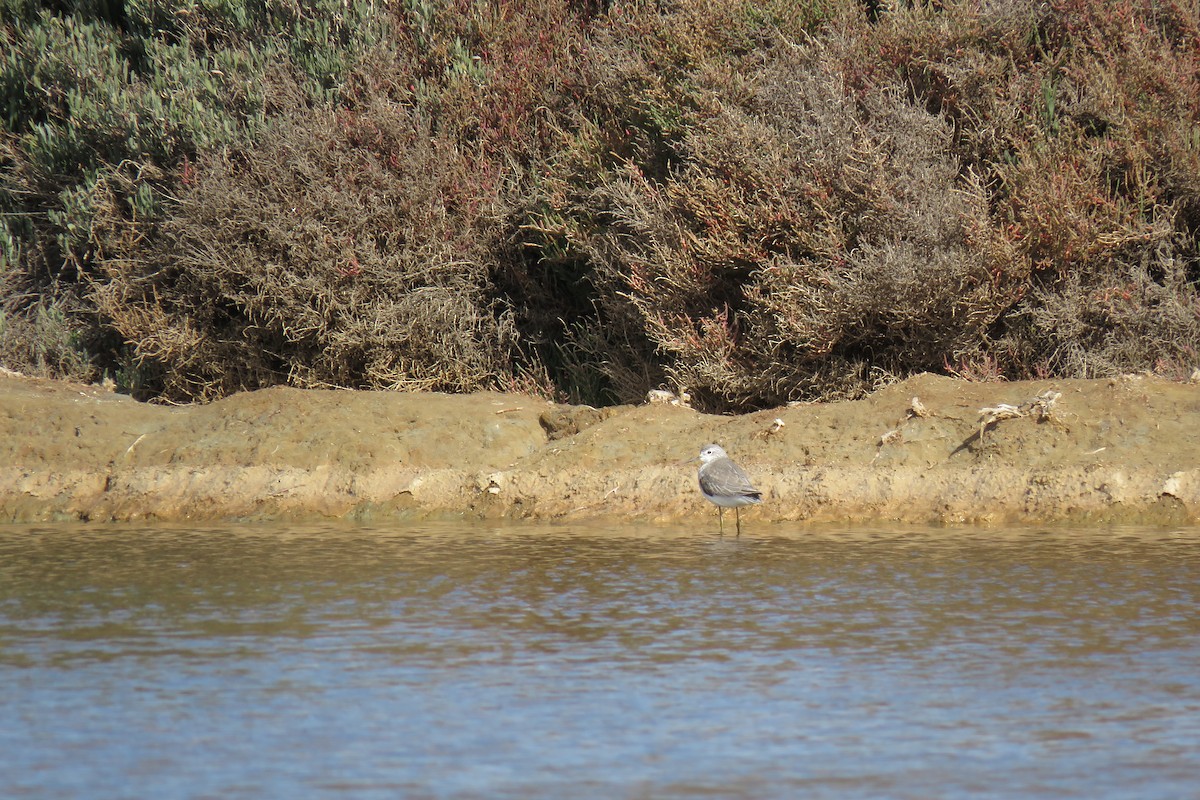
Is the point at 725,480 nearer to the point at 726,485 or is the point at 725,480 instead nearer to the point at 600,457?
the point at 726,485

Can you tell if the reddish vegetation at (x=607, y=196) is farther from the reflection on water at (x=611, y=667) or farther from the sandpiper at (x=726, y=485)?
the reflection on water at (x=611, y=667)

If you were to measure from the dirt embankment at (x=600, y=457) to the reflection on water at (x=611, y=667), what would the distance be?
2.21ft

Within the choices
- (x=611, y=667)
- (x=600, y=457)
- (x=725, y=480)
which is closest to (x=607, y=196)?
(x=600, y=457)

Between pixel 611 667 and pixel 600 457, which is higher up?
pixel 600 457

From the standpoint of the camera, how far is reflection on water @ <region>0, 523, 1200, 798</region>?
5.44 m

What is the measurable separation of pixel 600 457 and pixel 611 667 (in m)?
5.27

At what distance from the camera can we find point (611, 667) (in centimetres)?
704

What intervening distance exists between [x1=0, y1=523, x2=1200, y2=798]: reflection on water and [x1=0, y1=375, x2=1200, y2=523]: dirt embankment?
0.67m

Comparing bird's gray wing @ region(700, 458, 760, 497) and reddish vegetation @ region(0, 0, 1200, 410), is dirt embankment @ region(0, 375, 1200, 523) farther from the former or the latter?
reddish vegetation @ region(0, 0, 1200, 410)

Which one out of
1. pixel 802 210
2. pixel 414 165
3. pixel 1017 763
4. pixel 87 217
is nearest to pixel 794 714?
pixel 1017 763

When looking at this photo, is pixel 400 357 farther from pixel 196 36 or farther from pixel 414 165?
pixel 196 36

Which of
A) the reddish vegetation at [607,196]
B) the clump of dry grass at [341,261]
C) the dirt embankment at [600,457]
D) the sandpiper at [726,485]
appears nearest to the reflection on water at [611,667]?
the sandpiper at [726,485]

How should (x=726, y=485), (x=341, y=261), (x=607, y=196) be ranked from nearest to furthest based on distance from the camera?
(x=726, y=485) < (x=607, y=196) < (x=341, y=261)

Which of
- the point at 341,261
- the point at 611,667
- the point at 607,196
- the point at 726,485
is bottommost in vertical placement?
the point at 611,667
